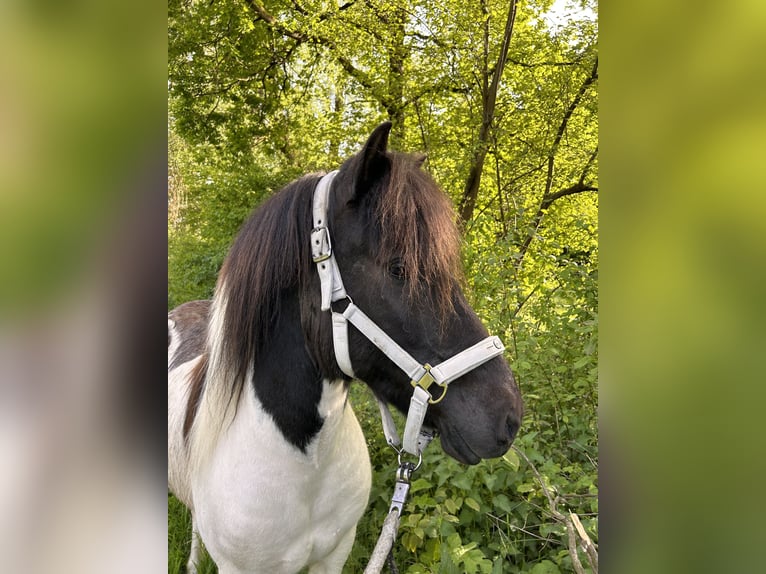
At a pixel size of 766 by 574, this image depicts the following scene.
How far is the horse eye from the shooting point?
4.27 feet

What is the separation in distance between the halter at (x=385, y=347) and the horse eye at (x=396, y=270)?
0.46 feet

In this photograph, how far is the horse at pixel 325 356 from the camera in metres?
1.31

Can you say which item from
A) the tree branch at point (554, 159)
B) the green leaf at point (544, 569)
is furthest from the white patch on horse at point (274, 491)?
the tree branch at point (554, 159)

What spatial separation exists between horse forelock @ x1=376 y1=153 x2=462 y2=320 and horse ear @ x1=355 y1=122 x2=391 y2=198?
40mm

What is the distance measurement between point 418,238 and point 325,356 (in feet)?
1.46

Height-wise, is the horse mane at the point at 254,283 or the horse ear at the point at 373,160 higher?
the horse ear at the point at 373,160

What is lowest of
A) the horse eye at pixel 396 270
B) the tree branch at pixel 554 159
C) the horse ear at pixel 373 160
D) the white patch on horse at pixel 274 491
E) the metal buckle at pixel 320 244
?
the white patch on horse at pixel 274 491

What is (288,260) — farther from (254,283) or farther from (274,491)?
(274,491)

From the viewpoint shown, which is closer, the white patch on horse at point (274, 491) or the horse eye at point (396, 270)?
the horse eye at point (396, 270)

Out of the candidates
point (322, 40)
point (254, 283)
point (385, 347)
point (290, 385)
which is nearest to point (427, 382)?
point (385, 347)

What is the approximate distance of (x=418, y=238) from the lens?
4.29ft

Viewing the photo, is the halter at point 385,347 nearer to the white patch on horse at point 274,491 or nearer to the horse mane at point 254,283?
the horse mane at point 254,283
